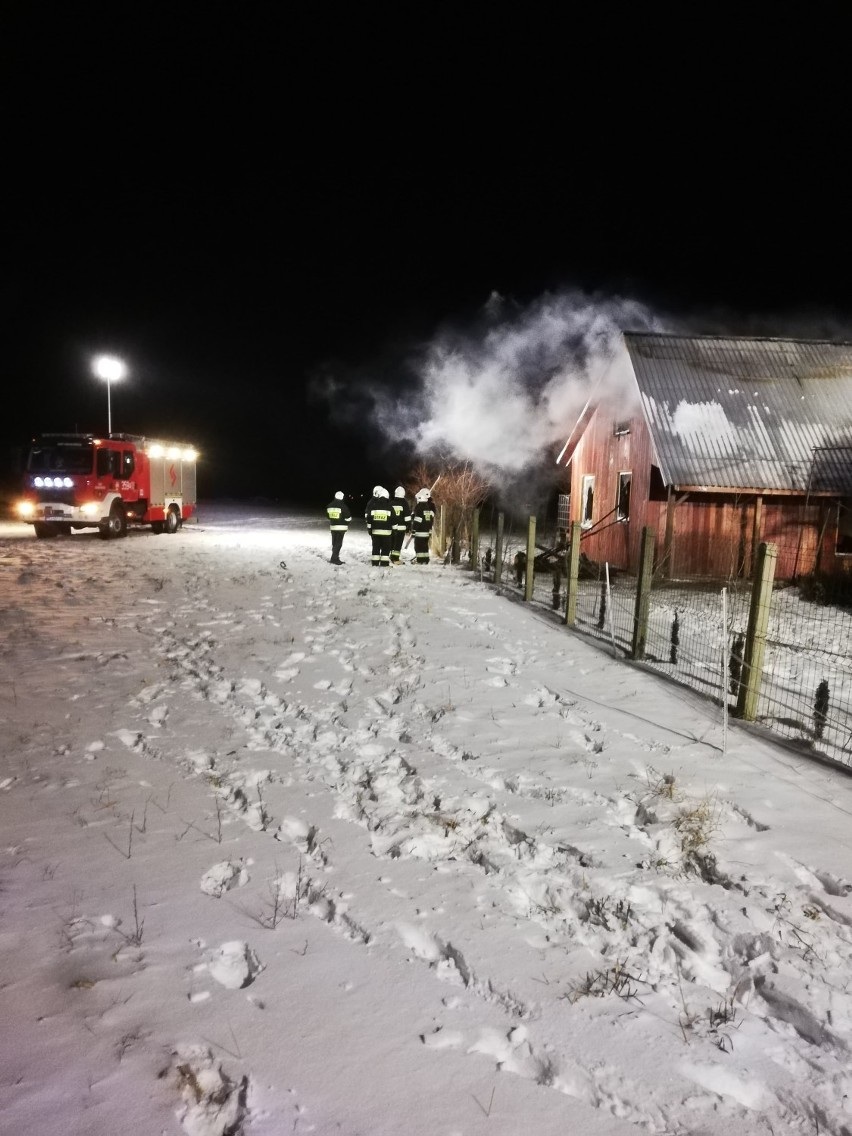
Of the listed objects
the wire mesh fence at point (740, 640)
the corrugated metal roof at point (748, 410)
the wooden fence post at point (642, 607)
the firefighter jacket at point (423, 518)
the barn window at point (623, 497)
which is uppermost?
the corrugated metal roof at point (748, 410)

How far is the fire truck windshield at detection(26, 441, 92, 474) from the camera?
1869 centimetres

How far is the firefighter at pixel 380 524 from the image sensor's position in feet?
48.1

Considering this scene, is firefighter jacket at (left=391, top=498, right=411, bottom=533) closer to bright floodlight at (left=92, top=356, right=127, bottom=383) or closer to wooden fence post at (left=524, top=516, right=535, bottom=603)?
wooden fence post at (left=524, top=516, right=535, bottom=603)

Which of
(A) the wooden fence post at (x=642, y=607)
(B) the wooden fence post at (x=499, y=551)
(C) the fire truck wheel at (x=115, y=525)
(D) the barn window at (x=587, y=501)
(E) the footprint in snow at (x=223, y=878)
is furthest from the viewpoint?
(D) the barn window at (x=587, y=501)

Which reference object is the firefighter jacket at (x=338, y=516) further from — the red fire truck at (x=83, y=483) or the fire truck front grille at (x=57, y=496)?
the fire truck front grille at (x=57, y=496)

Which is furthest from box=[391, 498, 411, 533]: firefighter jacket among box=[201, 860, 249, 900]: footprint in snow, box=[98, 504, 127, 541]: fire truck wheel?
box=[201, 860, 249, 900]: footprint in snow

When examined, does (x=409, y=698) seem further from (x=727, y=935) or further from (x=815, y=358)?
(x=815, y=358)

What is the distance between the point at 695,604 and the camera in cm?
1233

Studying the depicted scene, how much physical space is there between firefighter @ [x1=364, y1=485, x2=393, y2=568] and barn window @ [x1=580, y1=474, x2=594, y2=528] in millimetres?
7550

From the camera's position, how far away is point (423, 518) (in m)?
16.0

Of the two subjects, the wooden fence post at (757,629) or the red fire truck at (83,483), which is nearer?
the wooden fence post at (757,629)

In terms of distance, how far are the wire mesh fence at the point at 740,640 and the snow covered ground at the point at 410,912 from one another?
60 cm

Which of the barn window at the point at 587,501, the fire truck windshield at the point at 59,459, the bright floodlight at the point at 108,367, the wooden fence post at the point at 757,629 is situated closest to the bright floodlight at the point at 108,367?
the bright floodlight at the point at 108,367

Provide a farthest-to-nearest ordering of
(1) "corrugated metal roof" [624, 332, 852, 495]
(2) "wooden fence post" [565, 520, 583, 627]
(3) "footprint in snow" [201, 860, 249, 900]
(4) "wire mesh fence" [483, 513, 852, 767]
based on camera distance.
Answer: (1) "corrugated metal roof" [624, 332, 852, 495] → (2) "wooden fence post" [565, 520, 583, 627] → (4) "wire mesh fence" [483, 513, 852, 767] → (3) "footprint in snow" [201, 860, 249, 900]
